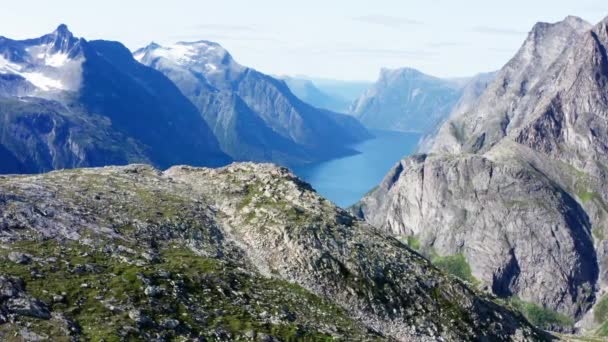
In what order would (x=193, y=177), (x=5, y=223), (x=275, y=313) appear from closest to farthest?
(x=275, y=313) < (x=5, y=223) < (x=193, y=177)

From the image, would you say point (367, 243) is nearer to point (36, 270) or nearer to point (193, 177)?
point (193, 177)

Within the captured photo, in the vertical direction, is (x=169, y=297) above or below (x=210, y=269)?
above

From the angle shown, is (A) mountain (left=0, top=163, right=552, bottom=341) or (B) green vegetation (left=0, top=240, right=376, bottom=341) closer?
(B) green vegetation (left=0, top=240, right=376, bottom=341)

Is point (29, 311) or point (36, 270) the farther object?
point (36, 270)

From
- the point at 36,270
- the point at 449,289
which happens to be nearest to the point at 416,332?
the point at 449,289

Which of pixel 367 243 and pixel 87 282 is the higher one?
pixel 87 282

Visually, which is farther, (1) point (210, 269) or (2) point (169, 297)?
(1) point (210, 269)

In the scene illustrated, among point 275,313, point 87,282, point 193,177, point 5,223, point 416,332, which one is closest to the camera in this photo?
point 87,282

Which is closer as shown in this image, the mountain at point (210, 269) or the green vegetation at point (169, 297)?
the green vegetation at point (169, 297)
